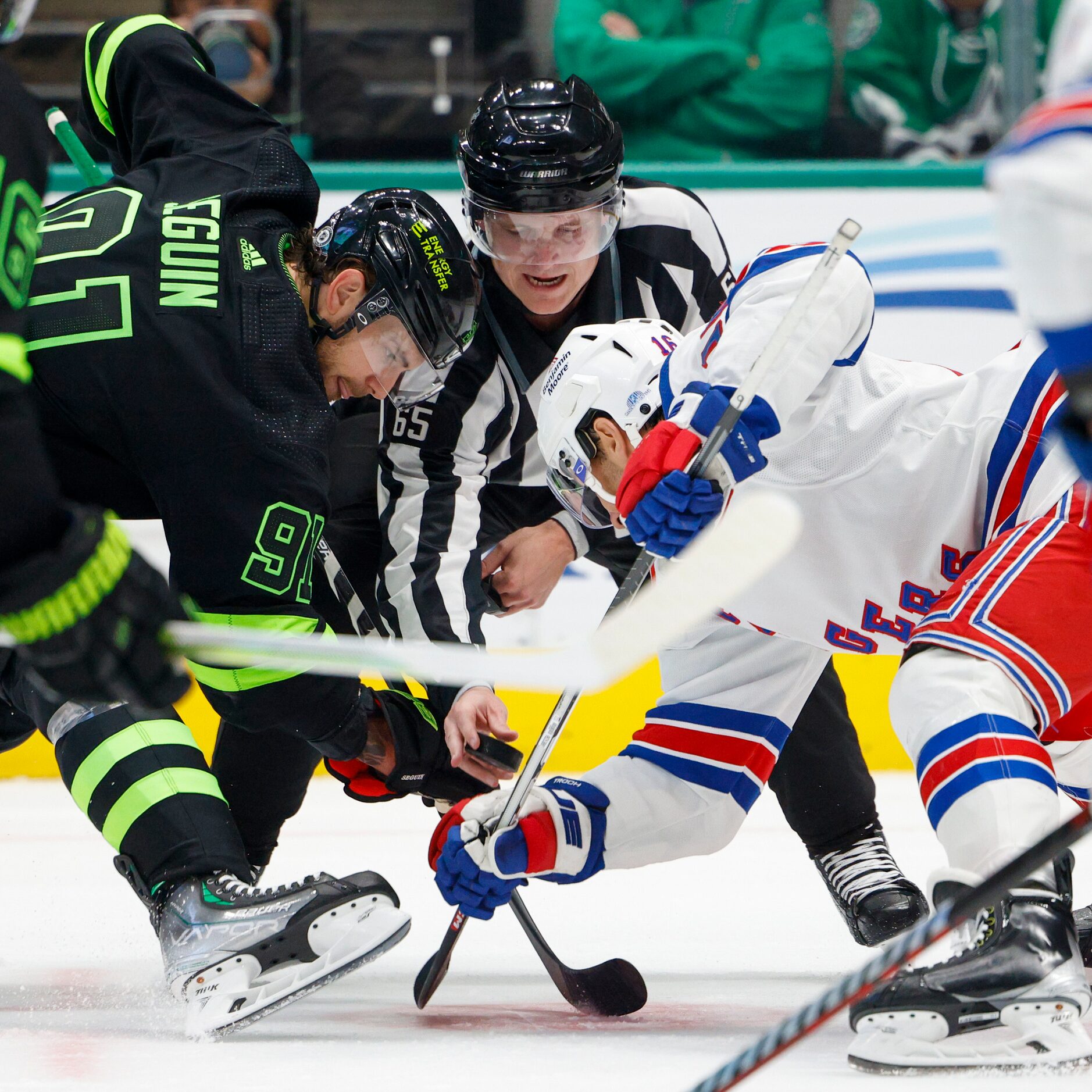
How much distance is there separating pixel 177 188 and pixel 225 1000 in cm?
100

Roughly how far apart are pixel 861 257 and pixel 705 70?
1.93 ft

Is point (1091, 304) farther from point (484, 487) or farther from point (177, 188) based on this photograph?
point (484, 487)

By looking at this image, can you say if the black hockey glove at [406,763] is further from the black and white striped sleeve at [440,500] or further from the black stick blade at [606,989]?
the black stick blade at [606,989]

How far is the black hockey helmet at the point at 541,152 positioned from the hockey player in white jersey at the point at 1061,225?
4.36 ft

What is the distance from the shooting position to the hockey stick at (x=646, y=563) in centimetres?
177

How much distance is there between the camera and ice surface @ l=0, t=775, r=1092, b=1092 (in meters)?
1.65

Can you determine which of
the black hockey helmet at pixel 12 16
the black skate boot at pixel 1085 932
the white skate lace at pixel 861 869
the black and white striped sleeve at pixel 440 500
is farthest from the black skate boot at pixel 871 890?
the black hockey helmet at pixel 12 16

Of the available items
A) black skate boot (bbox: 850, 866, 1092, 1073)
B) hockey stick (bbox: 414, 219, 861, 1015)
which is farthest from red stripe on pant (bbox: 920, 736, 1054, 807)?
hockey stick (bbox: 414, 219, 861, 1015)

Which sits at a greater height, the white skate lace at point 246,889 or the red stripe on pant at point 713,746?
the red stripe on pant at point 713,746

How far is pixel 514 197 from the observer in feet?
8.00

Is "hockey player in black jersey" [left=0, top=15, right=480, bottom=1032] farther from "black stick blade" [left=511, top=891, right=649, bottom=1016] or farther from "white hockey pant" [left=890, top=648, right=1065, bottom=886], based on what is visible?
"white hockey pant" [left=890, top=648, right=1065, bottom=886]

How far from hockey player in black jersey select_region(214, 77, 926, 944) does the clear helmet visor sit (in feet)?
1.23

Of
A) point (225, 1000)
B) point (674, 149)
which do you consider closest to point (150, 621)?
point (225, 1000)

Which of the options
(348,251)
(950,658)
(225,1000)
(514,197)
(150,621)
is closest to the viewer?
(150,621)
